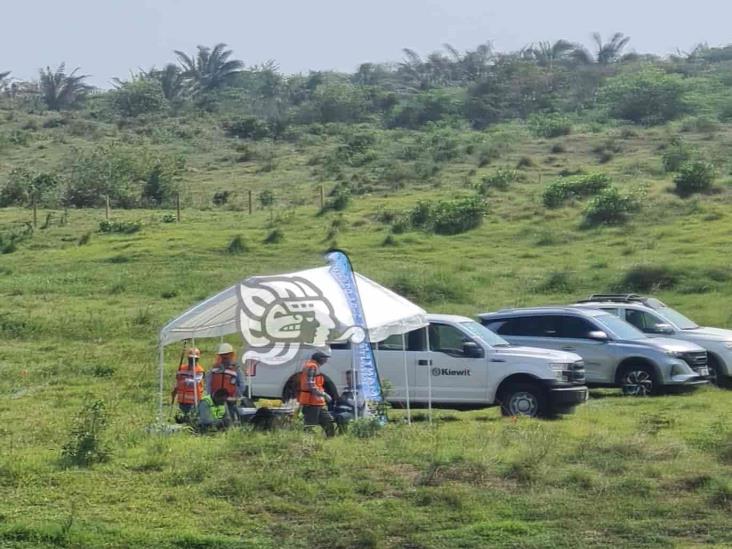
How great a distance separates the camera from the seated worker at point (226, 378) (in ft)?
50.4

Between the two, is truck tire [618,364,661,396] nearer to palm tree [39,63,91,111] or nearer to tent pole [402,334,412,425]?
tent pole [402,334,412,425]

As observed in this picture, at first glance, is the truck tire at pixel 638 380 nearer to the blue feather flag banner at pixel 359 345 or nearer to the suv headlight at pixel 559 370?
the suv headlight at pixel 559 370

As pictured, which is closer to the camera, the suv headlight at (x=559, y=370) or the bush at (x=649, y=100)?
the suv headlight at (x=559, y=370)

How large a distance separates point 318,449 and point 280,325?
108 inches

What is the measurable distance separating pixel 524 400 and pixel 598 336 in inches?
133

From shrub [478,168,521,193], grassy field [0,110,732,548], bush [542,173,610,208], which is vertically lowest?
grassy field [0,110,732,548]

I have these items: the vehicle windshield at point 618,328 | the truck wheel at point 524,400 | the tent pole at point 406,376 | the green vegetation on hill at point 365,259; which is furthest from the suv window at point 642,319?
the tent pole at point 406,376

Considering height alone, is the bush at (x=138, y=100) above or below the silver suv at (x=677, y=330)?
above

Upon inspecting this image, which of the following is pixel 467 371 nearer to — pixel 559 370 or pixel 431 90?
pixel 559 370

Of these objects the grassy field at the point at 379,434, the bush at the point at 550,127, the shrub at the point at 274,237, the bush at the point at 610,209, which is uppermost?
the bush at the point at 550,127

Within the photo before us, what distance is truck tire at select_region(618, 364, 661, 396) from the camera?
20.3 meters

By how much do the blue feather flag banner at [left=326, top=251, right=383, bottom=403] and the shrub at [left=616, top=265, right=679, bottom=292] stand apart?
1628cm

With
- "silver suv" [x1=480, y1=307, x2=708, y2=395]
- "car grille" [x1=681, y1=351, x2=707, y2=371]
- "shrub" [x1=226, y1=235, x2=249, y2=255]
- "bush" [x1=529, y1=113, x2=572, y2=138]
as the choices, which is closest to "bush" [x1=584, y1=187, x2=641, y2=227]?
"shrub" [x1=226, y1=235, x2=249, y2=255]

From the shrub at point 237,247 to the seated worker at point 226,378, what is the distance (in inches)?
790
